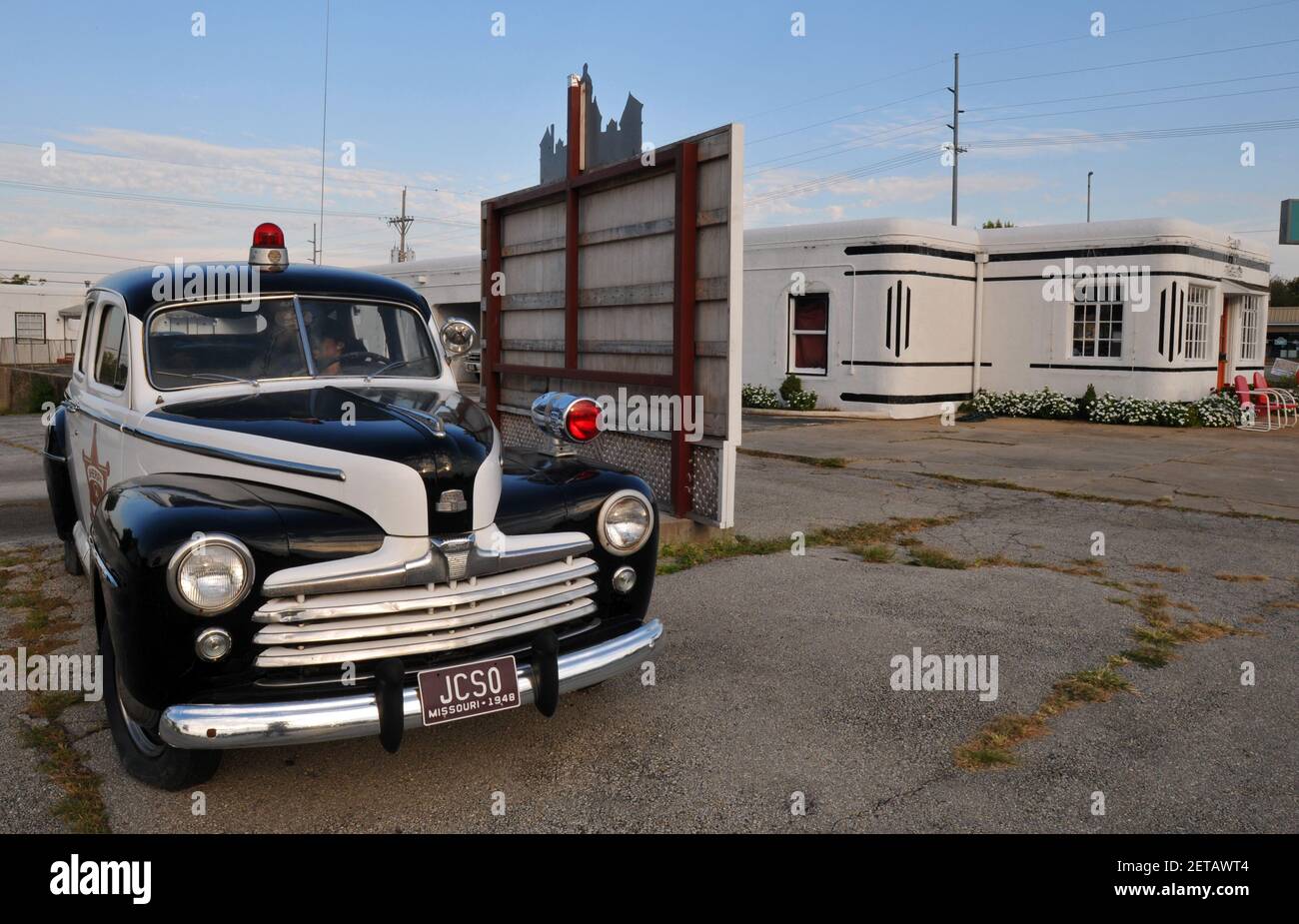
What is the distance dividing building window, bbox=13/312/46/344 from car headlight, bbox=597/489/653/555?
52064 millimetres

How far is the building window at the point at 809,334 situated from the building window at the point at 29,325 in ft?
134

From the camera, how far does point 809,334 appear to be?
21.4 m

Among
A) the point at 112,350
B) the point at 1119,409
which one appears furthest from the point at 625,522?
the point at 1119,409

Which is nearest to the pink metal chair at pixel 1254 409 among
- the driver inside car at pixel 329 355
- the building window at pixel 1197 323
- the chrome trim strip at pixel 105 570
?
the building window at pixel 1197 323

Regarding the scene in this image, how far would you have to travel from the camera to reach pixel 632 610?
14.0ft

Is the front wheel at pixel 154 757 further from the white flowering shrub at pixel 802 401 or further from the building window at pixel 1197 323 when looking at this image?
the building window at pixel 1197 323

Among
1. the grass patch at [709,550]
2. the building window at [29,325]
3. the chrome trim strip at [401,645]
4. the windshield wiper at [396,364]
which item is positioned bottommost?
the grass patch at [709,550]

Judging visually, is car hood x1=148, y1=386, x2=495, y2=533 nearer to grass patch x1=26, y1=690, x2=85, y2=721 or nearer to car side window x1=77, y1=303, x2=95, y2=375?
grass patch x1=26, y1=690, x2=85, y2=721

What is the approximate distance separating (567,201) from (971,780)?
6.36 metres

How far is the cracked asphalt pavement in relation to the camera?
3.60 metres

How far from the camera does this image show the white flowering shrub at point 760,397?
21469 mm

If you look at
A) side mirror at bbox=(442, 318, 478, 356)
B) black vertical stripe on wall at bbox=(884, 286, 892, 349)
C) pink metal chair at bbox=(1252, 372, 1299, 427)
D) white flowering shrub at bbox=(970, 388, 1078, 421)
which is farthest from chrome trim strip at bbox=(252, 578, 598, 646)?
pink metal chair at bbox=(1252, 372, 1299, 427)

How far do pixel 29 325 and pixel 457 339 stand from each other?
51712 mm
